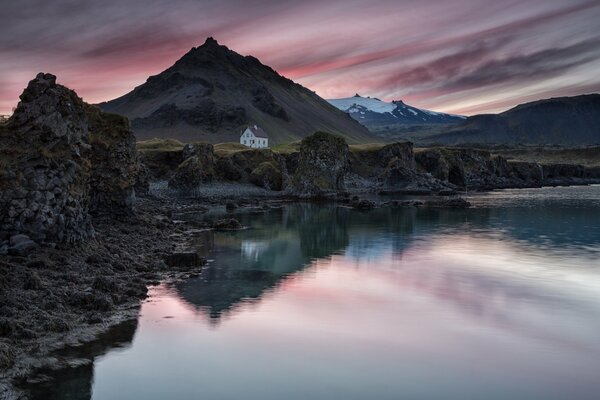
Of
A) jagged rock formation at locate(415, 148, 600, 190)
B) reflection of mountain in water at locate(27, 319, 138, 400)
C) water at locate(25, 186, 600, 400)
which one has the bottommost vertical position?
water at locate(25, 186, 600, 400)

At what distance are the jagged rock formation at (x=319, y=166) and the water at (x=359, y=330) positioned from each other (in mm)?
61266

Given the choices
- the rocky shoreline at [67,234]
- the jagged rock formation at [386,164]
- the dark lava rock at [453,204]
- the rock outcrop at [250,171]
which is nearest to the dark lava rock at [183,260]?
the rocky shoreline at [67,234]

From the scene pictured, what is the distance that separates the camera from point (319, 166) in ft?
370

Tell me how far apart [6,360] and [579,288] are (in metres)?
33.4

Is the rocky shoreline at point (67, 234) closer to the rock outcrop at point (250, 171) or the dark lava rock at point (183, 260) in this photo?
the dark lava rock at point (183, 260)

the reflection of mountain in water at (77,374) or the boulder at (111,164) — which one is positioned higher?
the boulder at (111,164)

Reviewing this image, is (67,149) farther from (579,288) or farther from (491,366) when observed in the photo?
(579,288)

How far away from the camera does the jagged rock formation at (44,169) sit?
31.3 metres

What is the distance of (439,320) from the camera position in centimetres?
2725

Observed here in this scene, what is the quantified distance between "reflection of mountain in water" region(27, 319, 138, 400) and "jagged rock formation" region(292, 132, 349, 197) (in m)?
89.4

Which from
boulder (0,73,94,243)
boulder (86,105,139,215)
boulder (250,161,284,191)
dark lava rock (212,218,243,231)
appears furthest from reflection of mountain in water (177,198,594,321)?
boulder (250,161,284,191)

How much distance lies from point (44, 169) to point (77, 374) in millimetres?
18353

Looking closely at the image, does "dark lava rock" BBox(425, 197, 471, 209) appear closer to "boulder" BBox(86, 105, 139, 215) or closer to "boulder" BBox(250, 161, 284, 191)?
"boulder" BBox(250, 161, 284, 191)

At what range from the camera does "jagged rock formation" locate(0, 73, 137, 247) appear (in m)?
31.3
